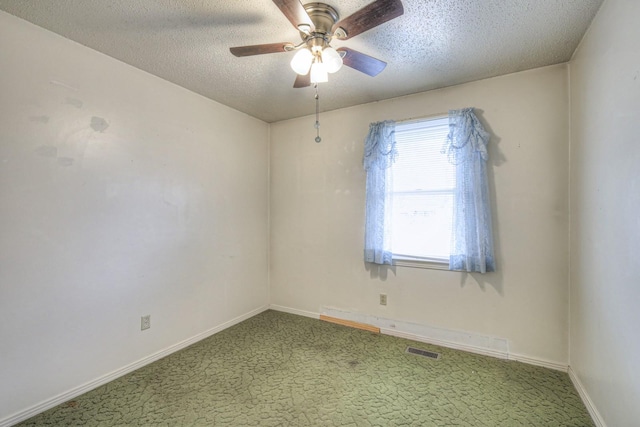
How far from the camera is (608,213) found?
1.60 metres

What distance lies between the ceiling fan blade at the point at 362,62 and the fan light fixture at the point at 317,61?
15 cm

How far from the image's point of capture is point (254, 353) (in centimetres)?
259

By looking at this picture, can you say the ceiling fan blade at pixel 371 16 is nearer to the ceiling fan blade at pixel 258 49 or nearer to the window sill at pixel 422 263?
the ceiling fan blade at pixel 258 49

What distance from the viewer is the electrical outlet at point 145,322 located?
2398 mm

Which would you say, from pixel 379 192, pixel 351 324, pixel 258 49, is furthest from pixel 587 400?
pixel 258 49

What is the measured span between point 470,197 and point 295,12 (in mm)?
1978

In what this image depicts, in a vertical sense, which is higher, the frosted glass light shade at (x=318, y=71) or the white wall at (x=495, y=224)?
the frosted glass light shade at (x=318, y=71)

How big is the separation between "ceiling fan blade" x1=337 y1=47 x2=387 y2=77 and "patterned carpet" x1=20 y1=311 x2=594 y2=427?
221cm

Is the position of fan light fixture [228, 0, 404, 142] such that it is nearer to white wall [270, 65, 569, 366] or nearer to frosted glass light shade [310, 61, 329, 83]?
frosted glass light shade [310, 61, 329, 83]

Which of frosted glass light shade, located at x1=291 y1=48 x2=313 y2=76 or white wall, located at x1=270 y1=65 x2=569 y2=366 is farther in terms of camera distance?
white wall, located at x1=270 y1=65 x2=569 y2=366

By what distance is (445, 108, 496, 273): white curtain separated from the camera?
8.06 feet

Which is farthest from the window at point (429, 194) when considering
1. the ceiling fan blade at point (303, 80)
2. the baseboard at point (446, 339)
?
the ceiling fan blade at point (303, 80)

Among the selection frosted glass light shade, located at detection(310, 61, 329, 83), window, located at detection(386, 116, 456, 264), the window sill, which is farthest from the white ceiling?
the window sill

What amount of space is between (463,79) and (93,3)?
107 inches
